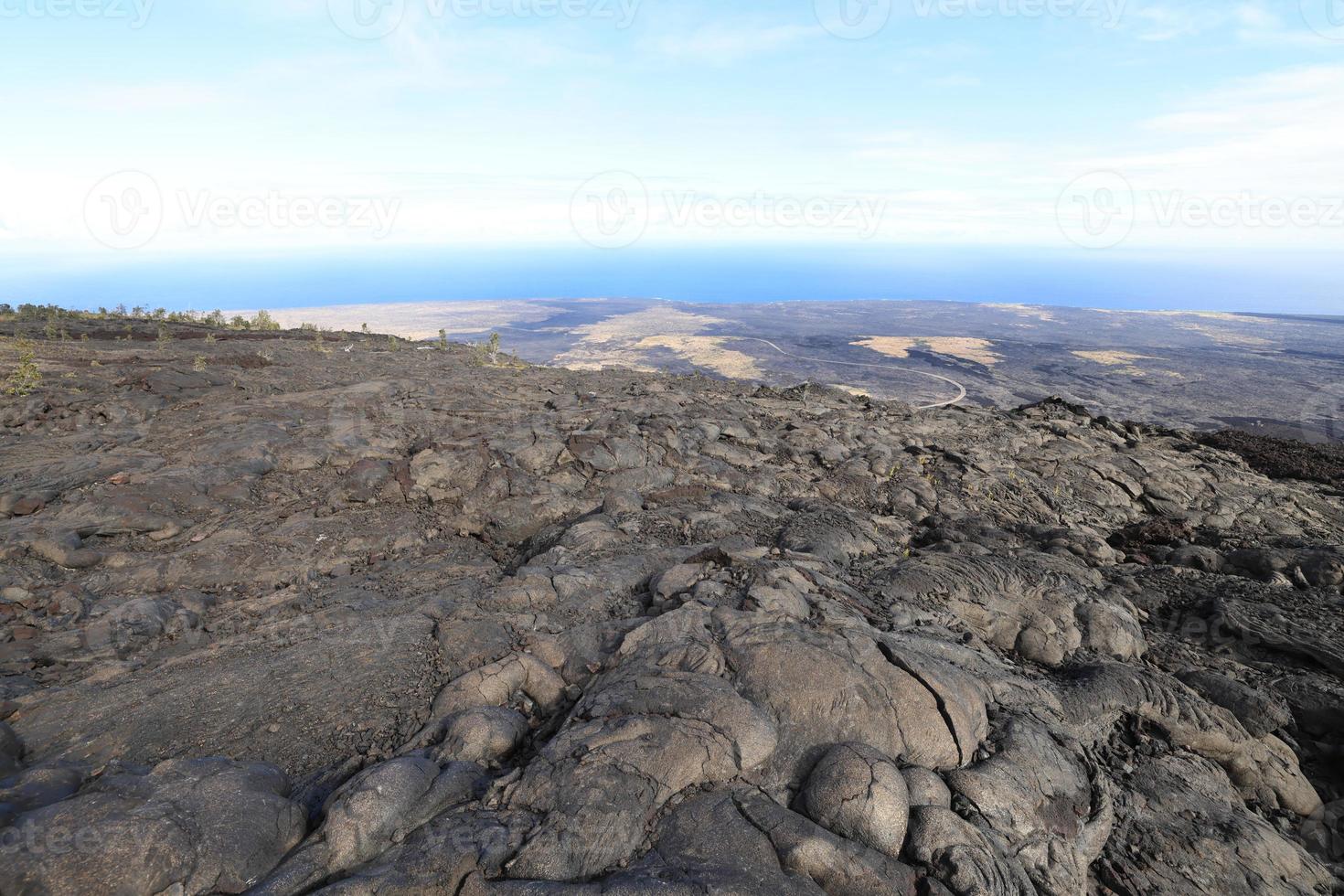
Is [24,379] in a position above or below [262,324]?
below

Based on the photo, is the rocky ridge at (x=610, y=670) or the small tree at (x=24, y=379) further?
the small tree at (x=24, y=379)

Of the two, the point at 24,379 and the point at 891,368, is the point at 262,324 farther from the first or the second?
the point at 891,368

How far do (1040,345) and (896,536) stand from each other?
99.7 m

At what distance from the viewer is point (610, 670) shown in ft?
21.7

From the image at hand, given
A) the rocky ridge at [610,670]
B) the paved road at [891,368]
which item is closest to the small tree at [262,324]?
the rocky ridge at [610,670]

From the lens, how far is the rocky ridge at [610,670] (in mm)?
4520

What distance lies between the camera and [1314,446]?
22141 mm

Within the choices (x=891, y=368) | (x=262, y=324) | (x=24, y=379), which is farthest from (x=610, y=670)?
(x=891, y=368)

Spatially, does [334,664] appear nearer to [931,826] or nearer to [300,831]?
[300,831]

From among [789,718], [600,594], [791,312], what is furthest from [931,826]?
[791,312]

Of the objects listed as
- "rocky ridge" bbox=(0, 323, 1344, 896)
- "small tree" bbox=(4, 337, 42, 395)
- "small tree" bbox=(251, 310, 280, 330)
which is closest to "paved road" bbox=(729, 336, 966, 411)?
"rocky ridge" bbox=(0, 323, 1344, 896)

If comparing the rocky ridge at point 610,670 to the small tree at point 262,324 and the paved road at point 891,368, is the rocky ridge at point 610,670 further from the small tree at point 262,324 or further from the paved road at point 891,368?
the paved road at point 891,368

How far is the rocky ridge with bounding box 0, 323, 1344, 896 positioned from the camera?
4520mm

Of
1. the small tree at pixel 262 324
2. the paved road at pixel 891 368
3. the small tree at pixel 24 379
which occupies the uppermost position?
the small tree at pixel 262 324
